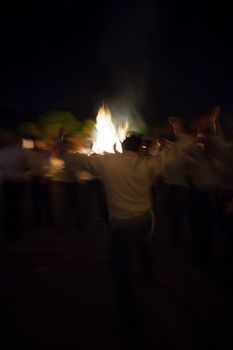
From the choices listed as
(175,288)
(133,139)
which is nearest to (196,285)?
(175,288)

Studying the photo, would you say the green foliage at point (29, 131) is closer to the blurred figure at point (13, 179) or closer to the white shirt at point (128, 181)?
the blurred figure at point (13, 179)

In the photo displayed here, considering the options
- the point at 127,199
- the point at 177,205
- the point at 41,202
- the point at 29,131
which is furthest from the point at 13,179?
the point at 29,131

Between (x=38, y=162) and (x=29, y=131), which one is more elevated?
(x=29, y=131)

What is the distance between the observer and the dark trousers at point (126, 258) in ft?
13.3

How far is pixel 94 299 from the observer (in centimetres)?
496

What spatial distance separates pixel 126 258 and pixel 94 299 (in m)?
1.05

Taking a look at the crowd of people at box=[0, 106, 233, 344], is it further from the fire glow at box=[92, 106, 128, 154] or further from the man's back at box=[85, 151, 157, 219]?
the fire glow at box=[92, 106, 128, 154]

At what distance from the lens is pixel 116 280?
162 inches

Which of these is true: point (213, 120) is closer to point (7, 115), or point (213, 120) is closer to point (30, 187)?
point (30, 187)

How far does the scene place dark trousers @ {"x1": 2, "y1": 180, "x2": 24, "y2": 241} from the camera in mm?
7543

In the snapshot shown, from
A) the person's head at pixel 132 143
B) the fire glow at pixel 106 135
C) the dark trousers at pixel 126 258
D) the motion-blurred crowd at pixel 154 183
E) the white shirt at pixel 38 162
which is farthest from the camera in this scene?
the fire glow at pixel 106 135

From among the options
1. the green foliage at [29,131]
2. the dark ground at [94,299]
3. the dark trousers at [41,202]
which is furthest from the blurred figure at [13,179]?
the green foliage at [29,131]

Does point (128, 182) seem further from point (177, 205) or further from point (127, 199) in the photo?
point (177, 205)

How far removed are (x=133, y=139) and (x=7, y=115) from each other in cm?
1210
